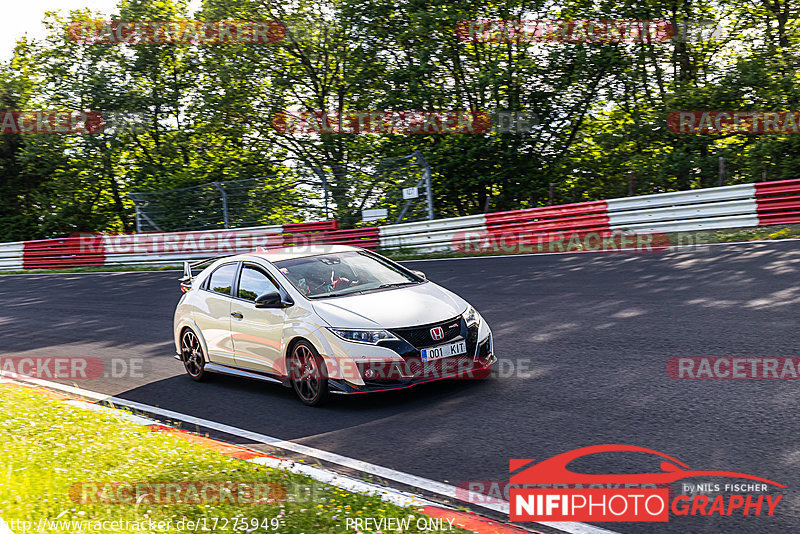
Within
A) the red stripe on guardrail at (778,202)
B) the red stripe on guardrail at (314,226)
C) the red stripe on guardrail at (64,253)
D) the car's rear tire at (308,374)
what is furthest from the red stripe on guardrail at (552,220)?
the red stripe on guardrail at (64,253)

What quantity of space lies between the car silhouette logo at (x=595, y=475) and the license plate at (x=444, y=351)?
1850 millimetres

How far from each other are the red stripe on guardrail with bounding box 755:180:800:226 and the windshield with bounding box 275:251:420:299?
1035cm

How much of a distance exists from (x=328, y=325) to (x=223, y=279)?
232 cm

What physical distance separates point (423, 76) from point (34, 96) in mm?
22892

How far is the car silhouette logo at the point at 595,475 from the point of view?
4824 millimetres

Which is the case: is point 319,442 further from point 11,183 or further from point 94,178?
point 11,183

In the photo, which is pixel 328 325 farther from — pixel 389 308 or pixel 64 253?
pixel 64 253

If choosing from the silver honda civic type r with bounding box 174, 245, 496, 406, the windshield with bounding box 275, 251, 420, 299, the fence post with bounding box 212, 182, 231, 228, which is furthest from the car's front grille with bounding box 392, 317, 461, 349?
the fence post with bounding box 212, 182, 231, 228

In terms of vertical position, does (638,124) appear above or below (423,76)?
below

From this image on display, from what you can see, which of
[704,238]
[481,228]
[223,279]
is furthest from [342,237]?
[223,279]

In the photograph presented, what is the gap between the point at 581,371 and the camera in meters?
7.67

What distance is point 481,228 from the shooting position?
799 inches

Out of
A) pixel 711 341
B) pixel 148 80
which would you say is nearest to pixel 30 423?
pixel 711 341

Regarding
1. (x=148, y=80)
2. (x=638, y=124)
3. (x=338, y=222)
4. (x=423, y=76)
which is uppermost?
(x=148, y=80)
